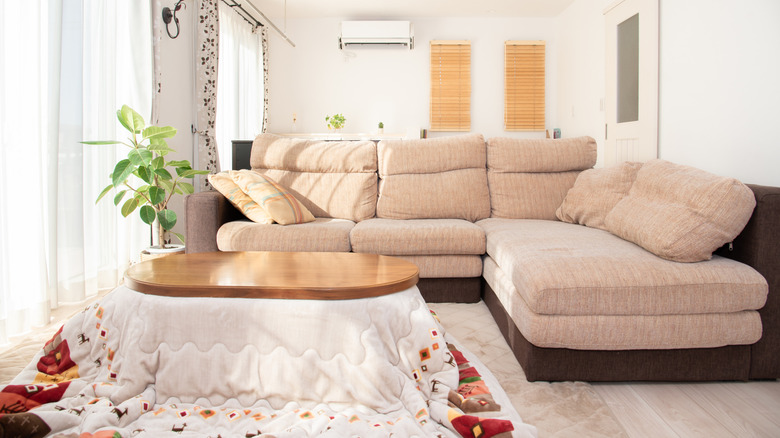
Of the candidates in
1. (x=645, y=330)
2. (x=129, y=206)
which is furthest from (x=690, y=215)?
(x=129, y=206)

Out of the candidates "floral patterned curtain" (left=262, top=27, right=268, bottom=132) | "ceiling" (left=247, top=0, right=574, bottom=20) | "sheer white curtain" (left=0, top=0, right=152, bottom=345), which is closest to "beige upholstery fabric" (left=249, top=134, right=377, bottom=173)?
"sheer white curtain" (left=0, top=0, right=152, bottom=345)

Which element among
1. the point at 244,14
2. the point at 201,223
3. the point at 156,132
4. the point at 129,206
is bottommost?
the point at 201,223

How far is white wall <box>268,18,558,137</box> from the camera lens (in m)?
6.56

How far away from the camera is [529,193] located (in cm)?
330

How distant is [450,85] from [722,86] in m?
A: 3.85

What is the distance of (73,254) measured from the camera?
9.61ft

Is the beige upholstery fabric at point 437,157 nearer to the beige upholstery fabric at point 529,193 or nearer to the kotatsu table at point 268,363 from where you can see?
the beige upholstery fabric at point 529,193

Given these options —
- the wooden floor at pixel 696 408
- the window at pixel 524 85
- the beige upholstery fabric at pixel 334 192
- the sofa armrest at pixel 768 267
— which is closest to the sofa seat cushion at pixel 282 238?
the beige upholstery fabric at pixel 334 192

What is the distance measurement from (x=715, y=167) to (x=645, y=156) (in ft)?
3.07

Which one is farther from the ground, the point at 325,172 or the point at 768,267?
the point at 325,172

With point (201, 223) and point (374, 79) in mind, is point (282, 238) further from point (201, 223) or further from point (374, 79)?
point (374, 79)

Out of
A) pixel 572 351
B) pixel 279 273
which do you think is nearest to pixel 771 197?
pixel 572 351

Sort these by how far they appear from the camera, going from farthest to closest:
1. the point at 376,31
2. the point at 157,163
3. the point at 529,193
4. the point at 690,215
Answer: the point at 376,31 → the point at 529,193 → the point at 157,163 → the point at 690,215

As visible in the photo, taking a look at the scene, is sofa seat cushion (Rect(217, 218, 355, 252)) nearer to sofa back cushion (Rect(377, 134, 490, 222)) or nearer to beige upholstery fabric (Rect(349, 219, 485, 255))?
beige upholstery fabric (Rect(349, 219, 485, 255))
